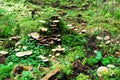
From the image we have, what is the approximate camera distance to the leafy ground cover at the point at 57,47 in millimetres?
3945

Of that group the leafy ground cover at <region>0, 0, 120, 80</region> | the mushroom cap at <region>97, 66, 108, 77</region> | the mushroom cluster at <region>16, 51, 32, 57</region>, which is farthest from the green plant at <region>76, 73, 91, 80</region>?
the mushroom cluster at <region>16, 51, 32, 57</region>

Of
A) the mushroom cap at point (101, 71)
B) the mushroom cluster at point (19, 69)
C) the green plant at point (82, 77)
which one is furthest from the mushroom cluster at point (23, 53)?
the mushroom cap at point (101, 71)

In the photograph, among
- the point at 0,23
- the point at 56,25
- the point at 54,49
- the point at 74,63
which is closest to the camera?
the point at 74,63

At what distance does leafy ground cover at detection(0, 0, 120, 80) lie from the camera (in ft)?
12.9

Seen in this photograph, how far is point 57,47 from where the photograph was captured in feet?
15.4

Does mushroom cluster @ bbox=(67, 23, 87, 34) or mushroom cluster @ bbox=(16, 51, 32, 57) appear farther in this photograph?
mushroom cluster @ bbox=(67, 23, 87, 34)

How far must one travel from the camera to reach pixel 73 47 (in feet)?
15.6

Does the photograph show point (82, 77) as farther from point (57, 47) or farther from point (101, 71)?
point (57, 47)

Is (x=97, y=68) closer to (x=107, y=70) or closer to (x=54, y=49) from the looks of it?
(x=107, y=70)

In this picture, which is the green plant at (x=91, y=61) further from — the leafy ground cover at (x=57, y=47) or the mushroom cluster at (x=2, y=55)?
the mushroom cluster at (x=2, y=55)

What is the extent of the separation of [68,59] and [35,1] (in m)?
3.99

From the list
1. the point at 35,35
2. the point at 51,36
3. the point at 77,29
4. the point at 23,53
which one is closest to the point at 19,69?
the point at 23,53

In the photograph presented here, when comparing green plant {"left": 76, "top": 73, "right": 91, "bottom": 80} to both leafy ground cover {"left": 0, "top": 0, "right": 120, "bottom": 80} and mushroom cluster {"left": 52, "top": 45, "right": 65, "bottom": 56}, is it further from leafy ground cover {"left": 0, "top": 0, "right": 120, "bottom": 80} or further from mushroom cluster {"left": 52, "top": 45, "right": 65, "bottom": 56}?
mushroom cluster {"left": 52, "top": 45, "right": 65, "bottom": 56}

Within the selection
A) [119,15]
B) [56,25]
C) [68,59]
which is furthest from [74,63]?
[119,15]
